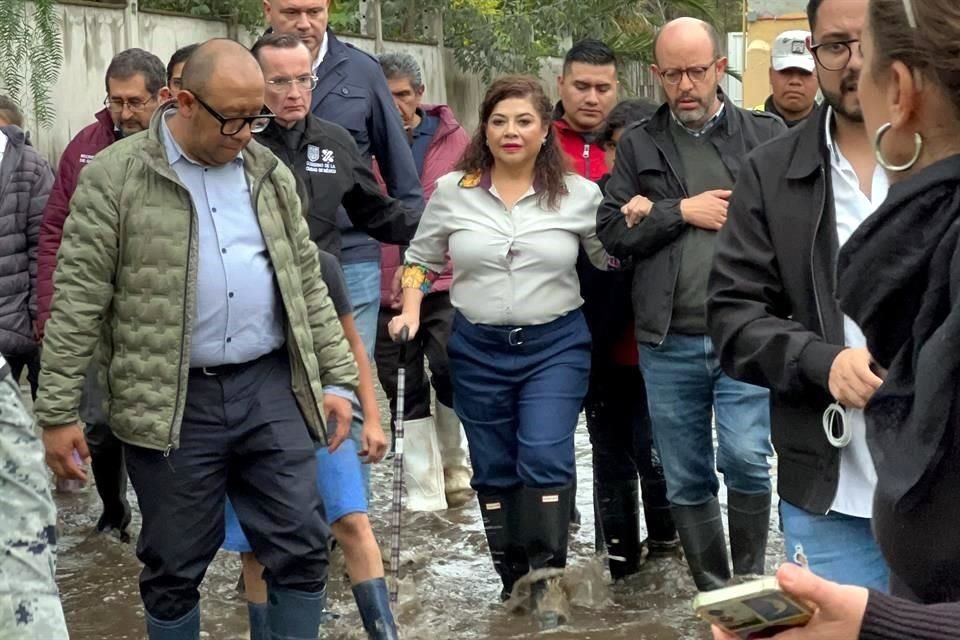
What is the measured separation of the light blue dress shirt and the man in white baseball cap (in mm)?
3572

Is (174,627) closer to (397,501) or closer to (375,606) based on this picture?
(375,606)

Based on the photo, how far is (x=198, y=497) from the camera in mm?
4918

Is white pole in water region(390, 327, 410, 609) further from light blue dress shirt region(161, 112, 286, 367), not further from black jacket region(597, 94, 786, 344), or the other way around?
light blue dress shirt region(161, 112, 286, 367)

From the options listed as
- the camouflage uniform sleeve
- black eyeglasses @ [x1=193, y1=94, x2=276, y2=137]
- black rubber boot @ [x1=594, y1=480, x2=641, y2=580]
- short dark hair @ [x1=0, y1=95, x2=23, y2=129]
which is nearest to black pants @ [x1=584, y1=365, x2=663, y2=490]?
black rubber boot @ [x1=594, y1=480, x2=641, y2=580]

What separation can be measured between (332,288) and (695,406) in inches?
52.5

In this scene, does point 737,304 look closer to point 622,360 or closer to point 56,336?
point 56,336

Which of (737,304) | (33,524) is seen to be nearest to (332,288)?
(737,304)

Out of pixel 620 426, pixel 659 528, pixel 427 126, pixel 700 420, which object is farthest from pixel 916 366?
pixel 427 126

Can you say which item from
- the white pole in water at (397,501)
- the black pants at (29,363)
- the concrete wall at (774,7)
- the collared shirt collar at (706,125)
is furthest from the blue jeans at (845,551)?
the concrete wall at (774,7)

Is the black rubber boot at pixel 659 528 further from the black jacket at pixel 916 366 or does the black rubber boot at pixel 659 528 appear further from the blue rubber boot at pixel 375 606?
the black jacket at pixel 916 366

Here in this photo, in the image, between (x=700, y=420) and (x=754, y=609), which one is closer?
(x=754, y=609)

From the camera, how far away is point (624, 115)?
685 centimetres

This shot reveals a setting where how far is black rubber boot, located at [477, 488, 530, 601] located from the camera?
6.49 meters

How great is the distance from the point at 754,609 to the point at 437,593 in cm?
487
